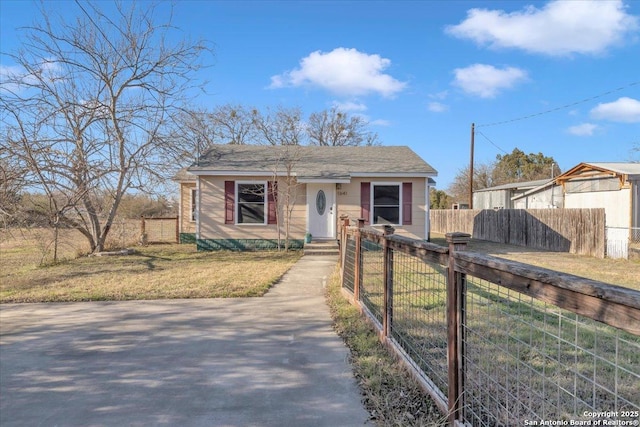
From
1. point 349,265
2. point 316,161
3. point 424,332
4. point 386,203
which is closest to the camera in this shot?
point 424,332

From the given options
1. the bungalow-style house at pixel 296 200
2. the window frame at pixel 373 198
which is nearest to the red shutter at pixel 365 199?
the bungalow-style house at pixel 296 200

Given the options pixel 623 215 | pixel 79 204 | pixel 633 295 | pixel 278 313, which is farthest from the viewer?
pixel 623 215

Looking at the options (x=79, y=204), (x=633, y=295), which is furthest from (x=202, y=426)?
(x=79, y=204)

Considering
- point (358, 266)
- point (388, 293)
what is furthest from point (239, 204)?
point (388, 293)

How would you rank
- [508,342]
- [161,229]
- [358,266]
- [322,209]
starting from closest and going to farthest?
[508,342] < [358,266] < [322,209] < [161,229]

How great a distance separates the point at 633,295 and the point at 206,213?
13.0 metres

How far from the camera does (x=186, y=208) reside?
1691 centimetres

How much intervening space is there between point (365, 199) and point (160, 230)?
1193 centimetres

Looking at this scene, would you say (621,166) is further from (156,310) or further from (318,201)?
(156,310)

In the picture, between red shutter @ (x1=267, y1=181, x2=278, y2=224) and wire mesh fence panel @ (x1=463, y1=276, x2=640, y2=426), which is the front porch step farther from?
wire mesh fence panel @ (x1=463, y1=276, x2=640, y2=426)

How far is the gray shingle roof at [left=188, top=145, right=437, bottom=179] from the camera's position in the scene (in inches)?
522

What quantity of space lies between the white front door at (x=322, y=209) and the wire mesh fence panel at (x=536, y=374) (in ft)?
30.7

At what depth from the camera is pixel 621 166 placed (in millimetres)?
15922

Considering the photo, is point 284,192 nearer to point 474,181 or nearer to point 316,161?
point 316,161
